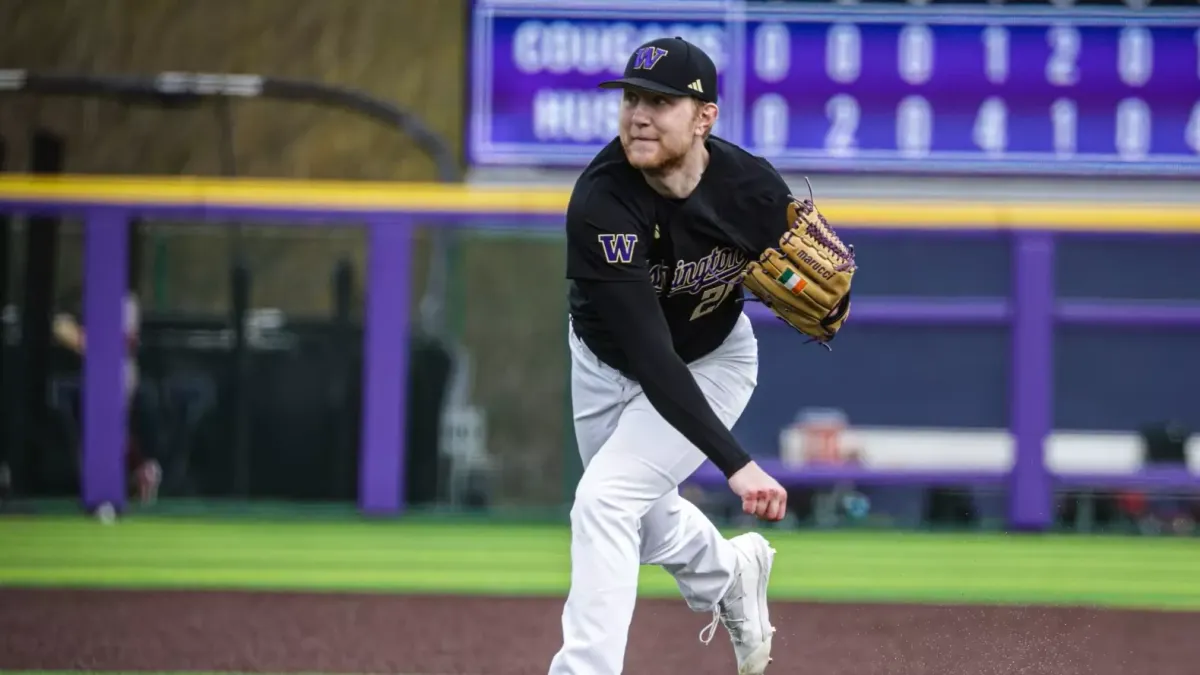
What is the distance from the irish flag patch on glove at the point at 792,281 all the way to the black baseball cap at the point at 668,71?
42 centimetres

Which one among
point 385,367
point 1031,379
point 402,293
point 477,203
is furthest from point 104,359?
point 1031,379

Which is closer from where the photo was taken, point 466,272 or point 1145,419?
point 466,272

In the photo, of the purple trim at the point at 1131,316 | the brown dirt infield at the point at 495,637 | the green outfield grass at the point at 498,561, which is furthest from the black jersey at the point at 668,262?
the purple trim at the point at 1131,316

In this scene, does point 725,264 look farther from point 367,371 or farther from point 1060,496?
point 1060,496

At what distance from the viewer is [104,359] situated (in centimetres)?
881

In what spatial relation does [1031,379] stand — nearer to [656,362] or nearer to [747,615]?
[747,615]

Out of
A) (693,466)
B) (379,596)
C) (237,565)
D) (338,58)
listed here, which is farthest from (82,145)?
(693,466)

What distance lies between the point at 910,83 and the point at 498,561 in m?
3.66

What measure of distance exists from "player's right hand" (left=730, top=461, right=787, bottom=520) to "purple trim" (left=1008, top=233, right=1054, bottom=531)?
590 centimetres

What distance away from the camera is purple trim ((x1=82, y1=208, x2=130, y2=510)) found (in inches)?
345

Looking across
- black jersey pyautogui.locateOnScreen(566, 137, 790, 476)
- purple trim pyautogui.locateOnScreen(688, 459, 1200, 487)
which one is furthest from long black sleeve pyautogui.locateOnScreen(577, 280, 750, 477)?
purple trim pyautogui.locateOnScreen(688, 459, 1200, 487)

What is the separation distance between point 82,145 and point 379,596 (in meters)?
8.50

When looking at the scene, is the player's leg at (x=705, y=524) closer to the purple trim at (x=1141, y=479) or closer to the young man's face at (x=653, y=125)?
the young man's face at (x=653, y=125)

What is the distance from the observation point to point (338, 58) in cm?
1382
